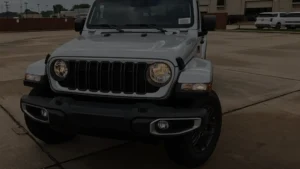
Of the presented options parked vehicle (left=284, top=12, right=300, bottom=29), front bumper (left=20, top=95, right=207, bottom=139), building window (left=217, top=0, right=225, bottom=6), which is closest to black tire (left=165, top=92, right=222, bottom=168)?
front bumper (left=20, top=95, right=207, bottom=139)

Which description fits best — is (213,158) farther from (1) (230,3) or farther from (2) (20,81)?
(1) (230,3)

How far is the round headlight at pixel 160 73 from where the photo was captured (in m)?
2.87

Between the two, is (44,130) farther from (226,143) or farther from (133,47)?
(226,143)

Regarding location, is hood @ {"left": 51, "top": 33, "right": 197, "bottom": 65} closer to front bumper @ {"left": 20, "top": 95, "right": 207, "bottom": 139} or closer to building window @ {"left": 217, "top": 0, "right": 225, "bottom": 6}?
front bumper @ {"left": 20, "top": 95, "right": 207, "bottom": 139}

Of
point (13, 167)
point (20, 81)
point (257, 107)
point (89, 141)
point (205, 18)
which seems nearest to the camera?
point (13, 167)

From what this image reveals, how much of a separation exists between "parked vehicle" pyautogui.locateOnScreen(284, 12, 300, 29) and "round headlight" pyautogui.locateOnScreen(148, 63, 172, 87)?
1222 inches

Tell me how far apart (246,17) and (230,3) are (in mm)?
7439

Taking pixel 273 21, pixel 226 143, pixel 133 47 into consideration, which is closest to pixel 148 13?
pixel 133 47

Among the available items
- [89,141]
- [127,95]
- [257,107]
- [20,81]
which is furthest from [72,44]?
[20,81]

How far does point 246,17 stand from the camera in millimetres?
56094

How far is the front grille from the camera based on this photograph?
2893 mm

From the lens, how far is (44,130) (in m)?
3.61

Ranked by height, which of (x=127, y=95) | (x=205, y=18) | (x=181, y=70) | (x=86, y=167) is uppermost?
(x=205, y=18)

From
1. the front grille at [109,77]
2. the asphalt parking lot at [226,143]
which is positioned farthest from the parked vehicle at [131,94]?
the asphalt parking lot at [226,143]
